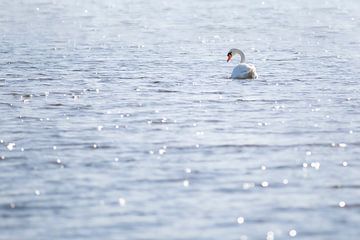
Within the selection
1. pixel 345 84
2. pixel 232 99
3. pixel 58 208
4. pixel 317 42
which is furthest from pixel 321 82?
pixel 58 208

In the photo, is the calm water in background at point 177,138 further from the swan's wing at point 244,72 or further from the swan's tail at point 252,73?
the swan's tail at point 252,73

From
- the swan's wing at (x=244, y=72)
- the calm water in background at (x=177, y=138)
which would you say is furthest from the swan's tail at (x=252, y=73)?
the calm water in background at (x=177, y=138)

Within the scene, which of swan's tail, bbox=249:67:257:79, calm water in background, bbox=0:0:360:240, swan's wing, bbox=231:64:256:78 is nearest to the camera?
calm water in background, bbox=0:0:360:240

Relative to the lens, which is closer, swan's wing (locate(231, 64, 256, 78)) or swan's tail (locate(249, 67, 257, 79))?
swan's wing (locate(231, 64, 256, 78))

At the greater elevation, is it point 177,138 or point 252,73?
point 252,73

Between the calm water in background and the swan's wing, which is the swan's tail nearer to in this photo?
the swan's wing

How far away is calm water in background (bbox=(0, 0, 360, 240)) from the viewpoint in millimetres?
21172

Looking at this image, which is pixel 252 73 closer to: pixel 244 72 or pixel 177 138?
pixel 244 72

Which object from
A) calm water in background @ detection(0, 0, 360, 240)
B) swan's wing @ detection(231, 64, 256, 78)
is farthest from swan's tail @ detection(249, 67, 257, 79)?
calm water in background @ detection(0, 0, 360, 240)

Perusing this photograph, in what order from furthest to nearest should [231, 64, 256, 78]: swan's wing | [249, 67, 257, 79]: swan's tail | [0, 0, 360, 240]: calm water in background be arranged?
[249, 67, 257, 79]: swan's tail
[231, 64, 256, 78]: swan's wing
[0, 0, 360, 240]: calm water in background

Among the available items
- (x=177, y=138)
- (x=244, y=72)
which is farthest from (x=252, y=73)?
(x=177, y=138)

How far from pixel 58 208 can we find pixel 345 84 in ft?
70.5

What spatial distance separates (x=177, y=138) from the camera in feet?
97.7

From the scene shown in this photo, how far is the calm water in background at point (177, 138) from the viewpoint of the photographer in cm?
2117
